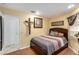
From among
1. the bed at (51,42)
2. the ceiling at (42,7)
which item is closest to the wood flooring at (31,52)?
the bed at (51,42)

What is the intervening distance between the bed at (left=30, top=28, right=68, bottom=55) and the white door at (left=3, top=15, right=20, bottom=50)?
26 cm

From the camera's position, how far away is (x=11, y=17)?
1.50 m

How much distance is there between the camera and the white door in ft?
4.94

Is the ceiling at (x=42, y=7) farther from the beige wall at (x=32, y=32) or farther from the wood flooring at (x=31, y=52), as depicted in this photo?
the wood flooring at (x=31, y=52)

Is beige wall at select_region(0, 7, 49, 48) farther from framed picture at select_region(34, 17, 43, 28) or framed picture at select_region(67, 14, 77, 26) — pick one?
framed picture at select_region(67, 14, 77, 26)

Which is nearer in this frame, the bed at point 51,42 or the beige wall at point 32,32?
the bed at point 51,42

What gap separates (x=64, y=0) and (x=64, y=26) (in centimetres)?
41

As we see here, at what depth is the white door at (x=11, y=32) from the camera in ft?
4.94

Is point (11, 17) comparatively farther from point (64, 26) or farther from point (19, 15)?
point (64, 26)

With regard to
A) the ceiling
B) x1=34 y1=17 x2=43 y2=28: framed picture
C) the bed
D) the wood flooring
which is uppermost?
the ceiling

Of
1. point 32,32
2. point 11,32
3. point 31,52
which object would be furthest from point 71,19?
point 11,32

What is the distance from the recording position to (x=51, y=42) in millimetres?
1450

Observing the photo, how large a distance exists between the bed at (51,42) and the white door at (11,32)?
26cm

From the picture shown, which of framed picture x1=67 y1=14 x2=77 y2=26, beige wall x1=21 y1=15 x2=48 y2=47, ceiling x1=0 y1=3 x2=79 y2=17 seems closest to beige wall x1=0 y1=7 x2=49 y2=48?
beige wall x1=21 y1=15 x2=48 y2=47
